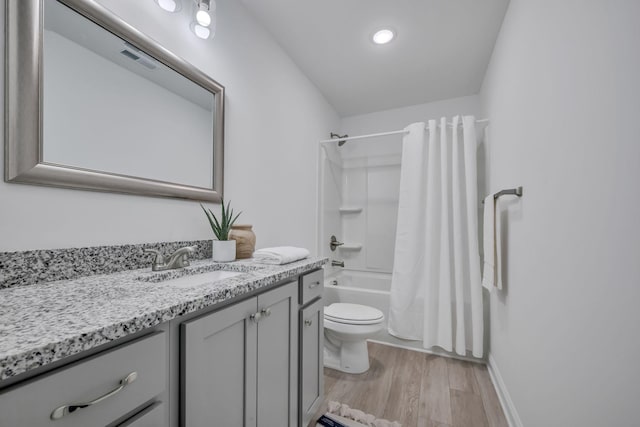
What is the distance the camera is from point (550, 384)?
101 cm

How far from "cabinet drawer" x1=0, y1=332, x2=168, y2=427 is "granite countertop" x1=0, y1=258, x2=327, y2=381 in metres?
0.04

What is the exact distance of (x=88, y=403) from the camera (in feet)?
1.52

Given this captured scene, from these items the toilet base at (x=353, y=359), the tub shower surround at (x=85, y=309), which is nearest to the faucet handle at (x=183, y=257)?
the tub shower surround at (x=85, y=309)

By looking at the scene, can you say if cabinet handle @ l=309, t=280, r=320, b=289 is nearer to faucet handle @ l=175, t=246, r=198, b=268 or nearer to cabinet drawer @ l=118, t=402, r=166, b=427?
faucet handle @ l=175, t=246, r=198, b=268

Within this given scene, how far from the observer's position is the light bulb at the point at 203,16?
1225 millimetres

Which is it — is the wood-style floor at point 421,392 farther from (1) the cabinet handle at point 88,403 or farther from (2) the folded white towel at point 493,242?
(1) the cabinet handle at point 88,403

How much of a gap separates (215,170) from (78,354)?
1073 millimetres

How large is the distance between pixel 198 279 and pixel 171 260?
138 mm

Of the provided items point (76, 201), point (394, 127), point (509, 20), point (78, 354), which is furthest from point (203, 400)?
point (394, 127)

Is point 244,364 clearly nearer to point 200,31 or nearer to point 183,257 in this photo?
point 183,257

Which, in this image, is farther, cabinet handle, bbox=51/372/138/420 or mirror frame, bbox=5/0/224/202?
mirror frame, bbox=5/0/224/202

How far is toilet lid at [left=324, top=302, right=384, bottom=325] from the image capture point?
6.17 feet

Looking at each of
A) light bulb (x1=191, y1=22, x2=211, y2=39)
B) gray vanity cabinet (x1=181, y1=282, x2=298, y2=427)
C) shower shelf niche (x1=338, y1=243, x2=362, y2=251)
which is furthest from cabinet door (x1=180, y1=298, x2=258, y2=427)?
shower shelf niche (x1=338, y1=243, x2=362, y2=251)

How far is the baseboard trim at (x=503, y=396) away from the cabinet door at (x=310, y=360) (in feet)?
3.27
